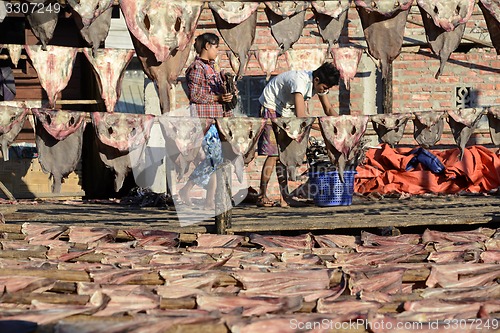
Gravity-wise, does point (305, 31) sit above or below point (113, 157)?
above

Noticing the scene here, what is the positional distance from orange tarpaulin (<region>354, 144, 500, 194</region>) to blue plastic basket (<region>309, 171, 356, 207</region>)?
68.1 inches

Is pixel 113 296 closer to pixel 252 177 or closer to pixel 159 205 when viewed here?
pixel 159 205

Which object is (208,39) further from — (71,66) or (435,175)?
(435,175)

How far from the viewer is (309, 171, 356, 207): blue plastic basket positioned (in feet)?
30.0

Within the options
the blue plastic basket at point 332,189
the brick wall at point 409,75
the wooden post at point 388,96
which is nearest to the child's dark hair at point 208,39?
the blue plastic basket at point 332,189

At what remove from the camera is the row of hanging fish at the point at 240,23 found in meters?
6.18

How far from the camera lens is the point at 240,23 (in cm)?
645

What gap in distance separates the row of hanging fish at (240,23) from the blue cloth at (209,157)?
1.91 metres

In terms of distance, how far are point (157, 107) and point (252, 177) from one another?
4.73 feet

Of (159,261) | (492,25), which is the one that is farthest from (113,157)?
(492,25)

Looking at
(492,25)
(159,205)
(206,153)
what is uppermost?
(492,25)

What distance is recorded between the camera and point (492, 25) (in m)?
6.75

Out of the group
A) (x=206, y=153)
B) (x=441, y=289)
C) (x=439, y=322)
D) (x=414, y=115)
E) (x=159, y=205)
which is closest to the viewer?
(x=439, y=322)

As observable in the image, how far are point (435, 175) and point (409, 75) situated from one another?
55.7 inches
